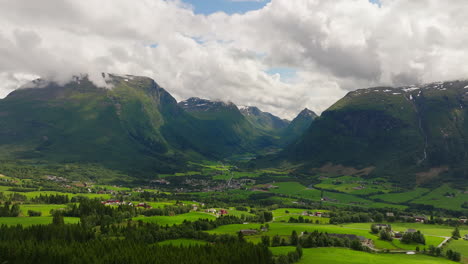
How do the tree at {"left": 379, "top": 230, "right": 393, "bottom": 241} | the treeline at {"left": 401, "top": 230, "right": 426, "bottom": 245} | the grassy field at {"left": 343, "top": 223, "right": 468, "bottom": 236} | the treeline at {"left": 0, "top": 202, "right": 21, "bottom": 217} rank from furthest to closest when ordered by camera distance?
the grassy field at {"left": 343, "top": 223, "right": 468, "bottom": 236} → the treeline at {"left": 0, "top": 202, "right": 21, "bottom": 217} → the tree at {"left": 379, "top": 230, "right": 393, "bottom": 241} → the treeline at {"left": 401, "top": 230, "right": 426, "bottom": 245}

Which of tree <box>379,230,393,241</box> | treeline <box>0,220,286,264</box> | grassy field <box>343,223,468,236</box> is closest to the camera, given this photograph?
treeline <box>0,220,286,264</box>

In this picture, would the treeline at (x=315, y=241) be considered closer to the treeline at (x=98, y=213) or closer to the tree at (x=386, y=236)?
the tree at (x=386, y=236)

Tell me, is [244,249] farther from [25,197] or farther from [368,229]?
[25,197]

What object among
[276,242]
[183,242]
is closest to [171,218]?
[183,242]

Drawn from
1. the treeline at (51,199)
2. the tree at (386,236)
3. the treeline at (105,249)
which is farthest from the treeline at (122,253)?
the treeline at (51,199)

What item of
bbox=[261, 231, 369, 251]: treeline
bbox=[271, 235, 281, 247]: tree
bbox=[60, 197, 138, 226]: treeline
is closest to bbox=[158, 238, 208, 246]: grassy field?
bbox=[261, 231, 369, 251]: treeline

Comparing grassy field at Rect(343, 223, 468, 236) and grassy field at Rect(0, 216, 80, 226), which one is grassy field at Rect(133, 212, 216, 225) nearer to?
grassy field at Rect(0, 216, 80, 226)

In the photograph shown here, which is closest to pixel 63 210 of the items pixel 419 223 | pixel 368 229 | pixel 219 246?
pixel 219 246
